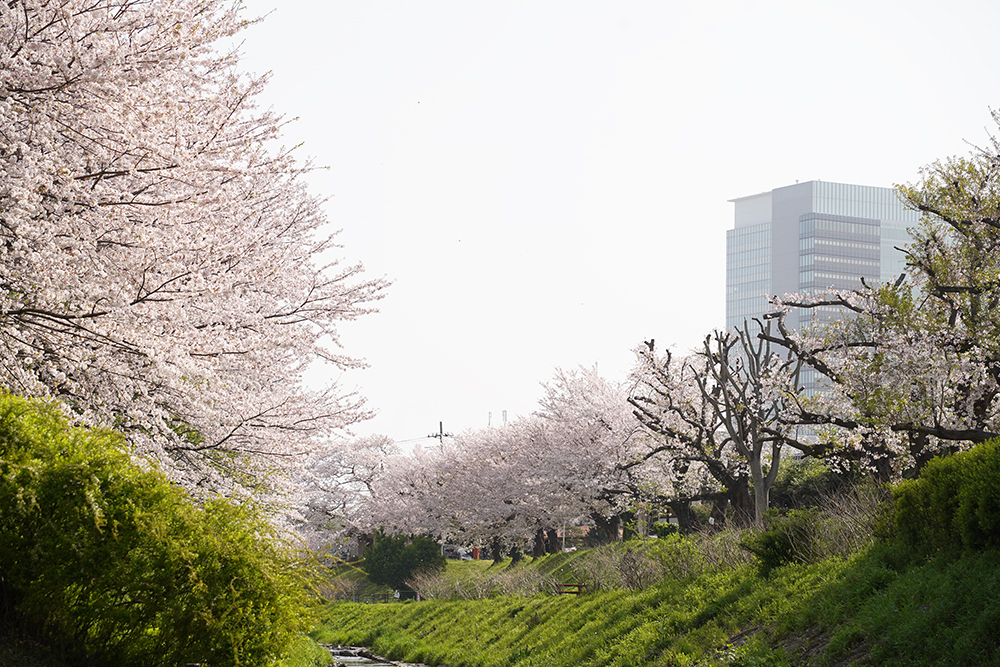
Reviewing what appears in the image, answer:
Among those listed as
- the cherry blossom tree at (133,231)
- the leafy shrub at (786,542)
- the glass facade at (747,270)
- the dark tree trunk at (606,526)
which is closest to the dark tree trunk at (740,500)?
the leafy shrub at (786,542)

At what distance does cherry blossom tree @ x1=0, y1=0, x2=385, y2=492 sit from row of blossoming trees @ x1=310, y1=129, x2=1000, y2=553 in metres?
10.7

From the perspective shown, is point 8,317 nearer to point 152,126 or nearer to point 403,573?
point 152,126

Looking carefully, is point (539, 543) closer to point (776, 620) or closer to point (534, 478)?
point (534, 478)

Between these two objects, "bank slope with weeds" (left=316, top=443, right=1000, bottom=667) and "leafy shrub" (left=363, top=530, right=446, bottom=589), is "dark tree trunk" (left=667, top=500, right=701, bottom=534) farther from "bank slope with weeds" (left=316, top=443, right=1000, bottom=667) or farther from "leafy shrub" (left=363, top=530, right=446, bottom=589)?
"leafy shrub" (left=363, top=530, right=446, bottom=589)

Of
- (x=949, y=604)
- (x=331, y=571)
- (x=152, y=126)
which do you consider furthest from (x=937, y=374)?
(x=152, y=126)

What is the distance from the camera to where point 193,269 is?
938cm

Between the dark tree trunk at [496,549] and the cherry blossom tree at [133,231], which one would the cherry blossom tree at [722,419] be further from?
the dark tree trunk at [496,549]

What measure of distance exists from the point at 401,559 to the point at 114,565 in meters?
37.7

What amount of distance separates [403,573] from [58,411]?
120ft

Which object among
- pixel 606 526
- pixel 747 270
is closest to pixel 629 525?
pixel 606 526

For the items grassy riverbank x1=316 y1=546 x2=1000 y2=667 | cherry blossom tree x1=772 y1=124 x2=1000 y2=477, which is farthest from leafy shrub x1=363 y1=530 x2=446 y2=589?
cherry blossom tree x1=772 y1=124 x2=1000 y2=477

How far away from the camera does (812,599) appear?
413 inches

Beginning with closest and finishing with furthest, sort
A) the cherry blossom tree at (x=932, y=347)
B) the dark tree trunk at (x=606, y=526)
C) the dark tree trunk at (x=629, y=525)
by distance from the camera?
the cherry blossom tree at (x=932, y=347)
the dark tree trunk at (x=629, y=525)
the dark tree trunk at (x=606, y=526)

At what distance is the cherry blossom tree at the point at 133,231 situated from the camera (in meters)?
7.75
